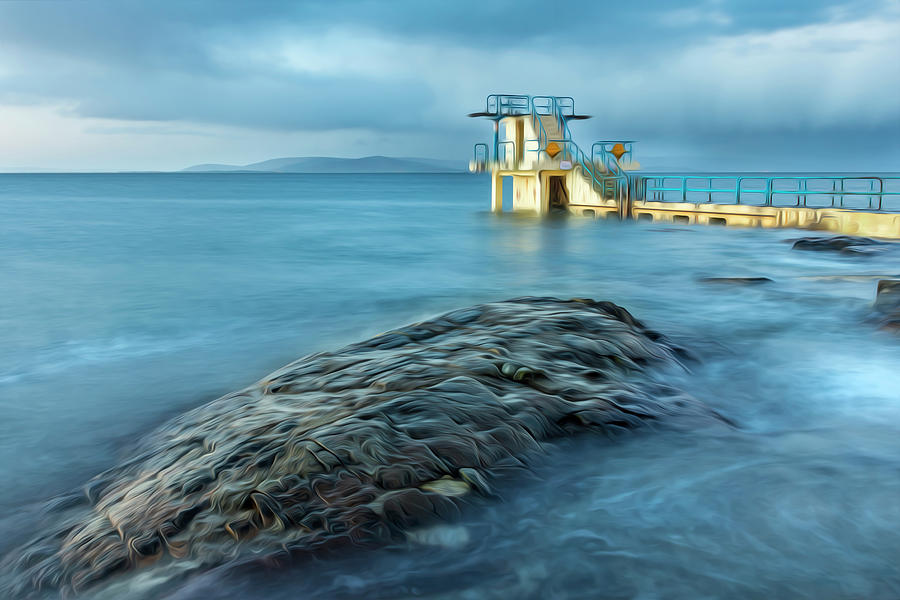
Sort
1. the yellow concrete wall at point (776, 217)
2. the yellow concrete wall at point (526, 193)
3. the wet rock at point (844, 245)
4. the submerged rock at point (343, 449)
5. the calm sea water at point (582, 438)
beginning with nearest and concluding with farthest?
the calm sea water at point (582, 438), the submerged rock at point (343, 449), the wet rock at point (844, 245), the yellow concrete wall at point (776, 217), the yellow concrete wall at point (526, 193)

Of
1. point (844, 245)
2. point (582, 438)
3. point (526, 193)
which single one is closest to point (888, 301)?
point (582, 438)

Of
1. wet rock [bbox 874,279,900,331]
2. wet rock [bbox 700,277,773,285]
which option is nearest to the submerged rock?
wet rock [bbox 874,279,900,331]

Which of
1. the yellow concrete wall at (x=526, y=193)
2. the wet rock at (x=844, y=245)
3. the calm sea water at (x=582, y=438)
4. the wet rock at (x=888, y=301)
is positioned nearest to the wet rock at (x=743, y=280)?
the calm sea water at (x=582, y=438)

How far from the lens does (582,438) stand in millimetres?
4258

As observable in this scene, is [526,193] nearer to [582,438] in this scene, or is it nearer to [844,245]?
[844,245]

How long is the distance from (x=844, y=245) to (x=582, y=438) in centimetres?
1466

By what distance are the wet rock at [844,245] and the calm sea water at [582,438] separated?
2.15 ft

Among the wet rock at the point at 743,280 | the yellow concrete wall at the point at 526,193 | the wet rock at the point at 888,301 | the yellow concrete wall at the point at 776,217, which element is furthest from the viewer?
the yellow concrete wall at the point at 526,193

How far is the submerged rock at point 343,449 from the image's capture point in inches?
126

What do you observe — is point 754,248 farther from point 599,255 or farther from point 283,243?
point 283,243

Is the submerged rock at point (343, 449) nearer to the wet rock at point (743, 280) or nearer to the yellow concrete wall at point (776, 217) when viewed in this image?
the wet rock at point (743, 280)

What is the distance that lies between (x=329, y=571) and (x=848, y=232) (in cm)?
2041

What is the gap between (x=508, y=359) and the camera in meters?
4.95

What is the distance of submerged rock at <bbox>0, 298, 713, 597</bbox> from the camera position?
3.20 m
